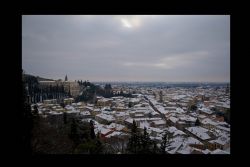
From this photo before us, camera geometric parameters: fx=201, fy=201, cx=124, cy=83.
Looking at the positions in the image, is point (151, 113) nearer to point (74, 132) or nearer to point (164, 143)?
point (164, 143)

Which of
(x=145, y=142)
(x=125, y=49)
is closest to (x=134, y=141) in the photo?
(x=145, y=142)

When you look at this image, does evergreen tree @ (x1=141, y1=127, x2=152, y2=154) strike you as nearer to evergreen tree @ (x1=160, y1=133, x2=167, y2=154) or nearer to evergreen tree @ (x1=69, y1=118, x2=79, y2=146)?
evergreen tree @ (x1=160, y1=133, x2=167, y2=154)

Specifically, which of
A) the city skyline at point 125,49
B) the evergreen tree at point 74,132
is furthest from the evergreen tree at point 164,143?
the evergreen tree at point 74,132

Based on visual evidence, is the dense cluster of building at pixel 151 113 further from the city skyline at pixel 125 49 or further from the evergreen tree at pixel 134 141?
the city skyline at pixel 125 49
